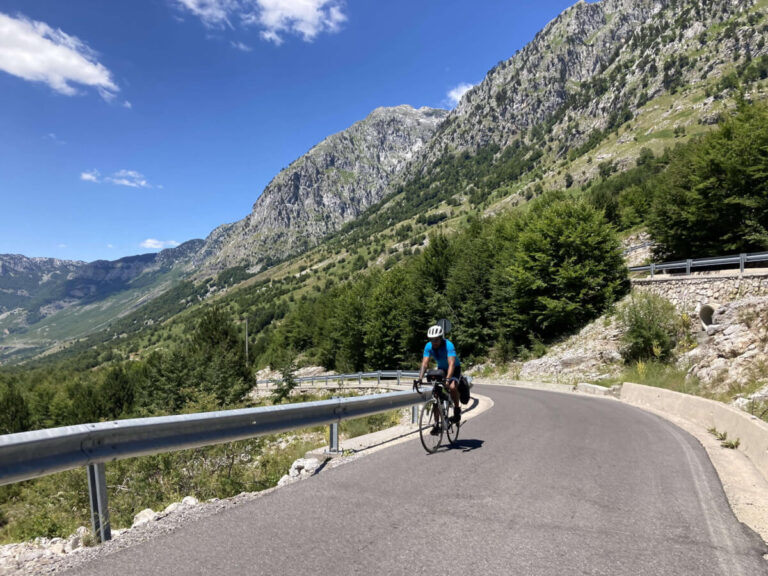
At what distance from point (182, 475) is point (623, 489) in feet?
21.3

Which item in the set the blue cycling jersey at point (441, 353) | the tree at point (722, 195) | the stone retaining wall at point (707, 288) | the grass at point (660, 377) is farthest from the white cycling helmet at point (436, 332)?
the tree at point (722, 195)

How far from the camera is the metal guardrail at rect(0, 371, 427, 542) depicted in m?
3.32

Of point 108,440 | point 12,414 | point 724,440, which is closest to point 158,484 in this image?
point 108,440

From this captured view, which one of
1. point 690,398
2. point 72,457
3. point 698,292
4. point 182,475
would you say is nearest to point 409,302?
point 698,292

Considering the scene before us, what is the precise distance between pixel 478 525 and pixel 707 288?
85.5 ft

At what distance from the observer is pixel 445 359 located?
26.5 ft

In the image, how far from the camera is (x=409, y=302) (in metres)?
51.0

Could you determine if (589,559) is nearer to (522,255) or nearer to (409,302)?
(522,255)

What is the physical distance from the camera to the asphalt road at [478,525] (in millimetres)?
3199

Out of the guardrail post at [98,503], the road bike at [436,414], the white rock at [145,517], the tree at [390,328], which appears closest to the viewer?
the guardrail post at [98,503]

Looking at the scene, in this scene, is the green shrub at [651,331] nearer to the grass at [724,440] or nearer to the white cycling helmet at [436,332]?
the grass at [724,440]

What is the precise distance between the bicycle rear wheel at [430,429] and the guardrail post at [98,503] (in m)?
4.70

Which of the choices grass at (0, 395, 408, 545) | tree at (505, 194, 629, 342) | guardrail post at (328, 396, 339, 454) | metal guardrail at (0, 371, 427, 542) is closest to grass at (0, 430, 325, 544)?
grass at (0, 395, 408, 545)

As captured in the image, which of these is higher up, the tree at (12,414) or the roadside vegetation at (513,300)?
the roadside vegetation at (513,300)
